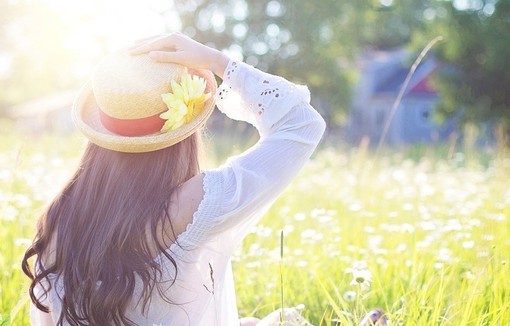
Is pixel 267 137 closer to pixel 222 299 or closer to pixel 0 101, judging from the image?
pixel 222 299

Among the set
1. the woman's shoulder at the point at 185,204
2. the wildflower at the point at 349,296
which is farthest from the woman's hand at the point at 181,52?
the wildflower at the point at 349,296

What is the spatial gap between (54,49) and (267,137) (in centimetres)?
3348

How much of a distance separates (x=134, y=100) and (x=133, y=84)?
4 cm

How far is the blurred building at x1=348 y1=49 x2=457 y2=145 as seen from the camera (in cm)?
3197

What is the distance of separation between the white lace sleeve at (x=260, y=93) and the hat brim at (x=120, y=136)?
111 millimetres

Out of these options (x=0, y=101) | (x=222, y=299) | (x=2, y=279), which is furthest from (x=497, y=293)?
(x=0, y=101)

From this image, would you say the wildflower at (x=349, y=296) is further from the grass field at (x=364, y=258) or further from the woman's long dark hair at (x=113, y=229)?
the woman's long dark hair at (x=113, y=229)

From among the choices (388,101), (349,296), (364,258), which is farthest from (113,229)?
(388,101)

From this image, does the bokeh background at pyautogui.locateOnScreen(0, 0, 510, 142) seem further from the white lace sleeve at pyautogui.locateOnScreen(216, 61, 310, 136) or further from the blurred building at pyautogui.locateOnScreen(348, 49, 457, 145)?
the white lace sleeve at pyautogui.locateOnScreen(216, 61, 310, 136)

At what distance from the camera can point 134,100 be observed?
210 cm

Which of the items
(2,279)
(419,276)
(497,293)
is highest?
(497,293)

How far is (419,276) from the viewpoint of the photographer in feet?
10.2

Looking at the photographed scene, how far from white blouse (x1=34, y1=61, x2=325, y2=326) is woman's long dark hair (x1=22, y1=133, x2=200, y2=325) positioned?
7cm

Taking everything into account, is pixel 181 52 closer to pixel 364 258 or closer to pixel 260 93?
pixel 260 93
